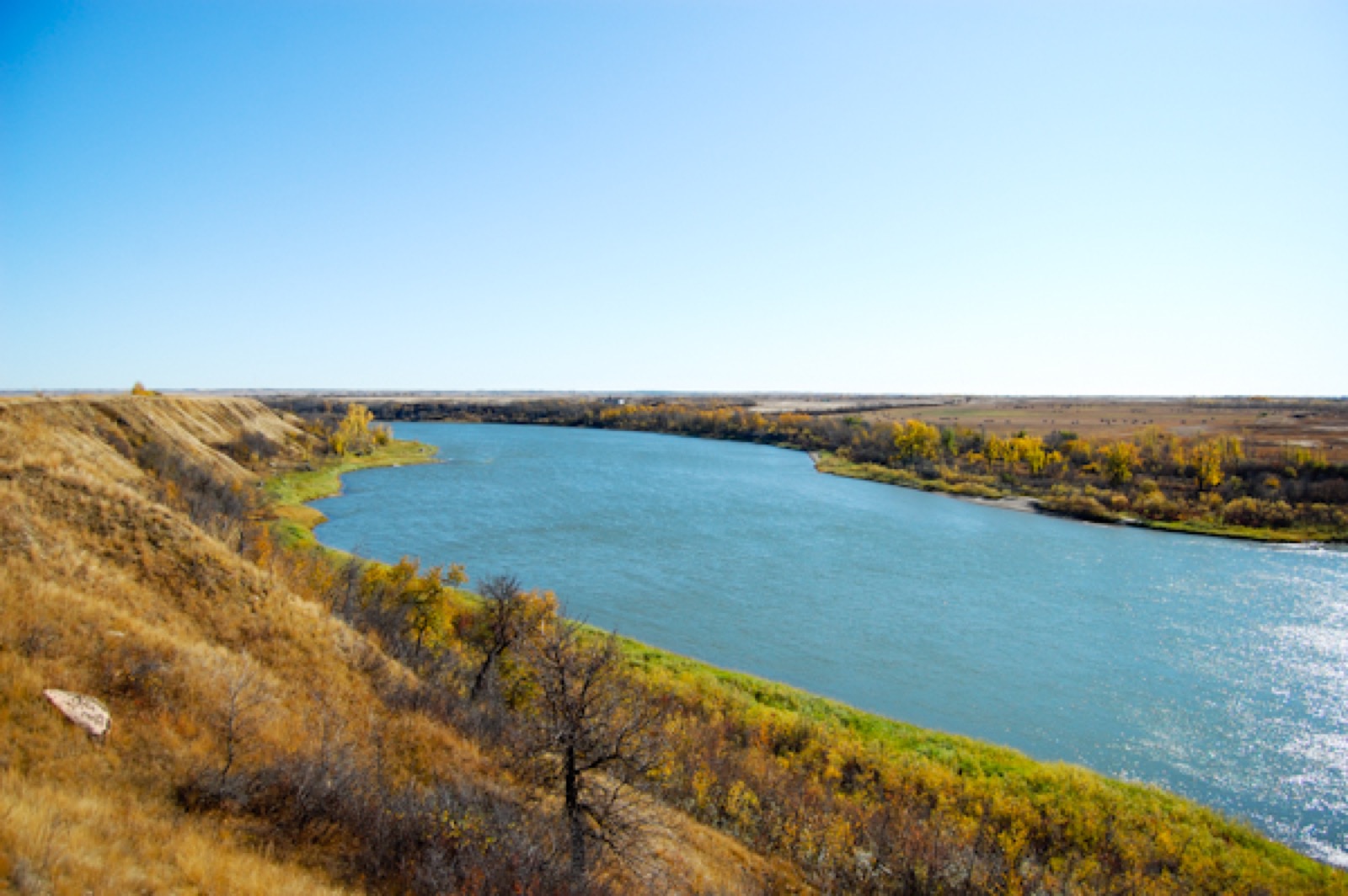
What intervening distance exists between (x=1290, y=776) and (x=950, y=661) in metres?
9.43

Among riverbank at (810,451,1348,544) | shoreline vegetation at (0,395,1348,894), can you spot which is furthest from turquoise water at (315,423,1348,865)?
shoreline vegetation at (0,395,1348,894)

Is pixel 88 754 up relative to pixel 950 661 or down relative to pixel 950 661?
up

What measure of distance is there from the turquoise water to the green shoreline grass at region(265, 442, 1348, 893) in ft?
5.10

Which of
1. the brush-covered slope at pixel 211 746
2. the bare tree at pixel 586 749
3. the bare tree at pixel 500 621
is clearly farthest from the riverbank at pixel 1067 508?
the bare tree at pixel 586 749

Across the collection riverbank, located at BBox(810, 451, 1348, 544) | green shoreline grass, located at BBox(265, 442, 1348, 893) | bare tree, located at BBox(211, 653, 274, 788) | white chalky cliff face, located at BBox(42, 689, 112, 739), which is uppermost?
white chalky cliff face, located at BBox(42, 689, 112, 739)

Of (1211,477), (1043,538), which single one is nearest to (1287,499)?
(1211,477)

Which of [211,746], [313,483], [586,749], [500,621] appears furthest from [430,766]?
[313,483]

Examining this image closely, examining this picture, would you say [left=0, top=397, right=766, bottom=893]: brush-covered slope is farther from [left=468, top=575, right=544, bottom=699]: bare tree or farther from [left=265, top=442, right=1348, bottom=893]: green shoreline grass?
[left=265, top=442, right=1348, bottom=893]: green shoreline grass

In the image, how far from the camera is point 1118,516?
50.9 metres

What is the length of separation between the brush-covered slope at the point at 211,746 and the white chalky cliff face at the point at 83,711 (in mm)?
111

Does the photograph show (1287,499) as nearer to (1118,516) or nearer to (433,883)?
(1118,516)

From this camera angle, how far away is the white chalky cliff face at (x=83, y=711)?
27.7 feet

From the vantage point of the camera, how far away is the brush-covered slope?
6.83 meters

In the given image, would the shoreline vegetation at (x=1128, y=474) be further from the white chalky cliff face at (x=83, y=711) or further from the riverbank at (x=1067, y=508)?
Result: the white chalky cliff face at (x=83, y=711)
